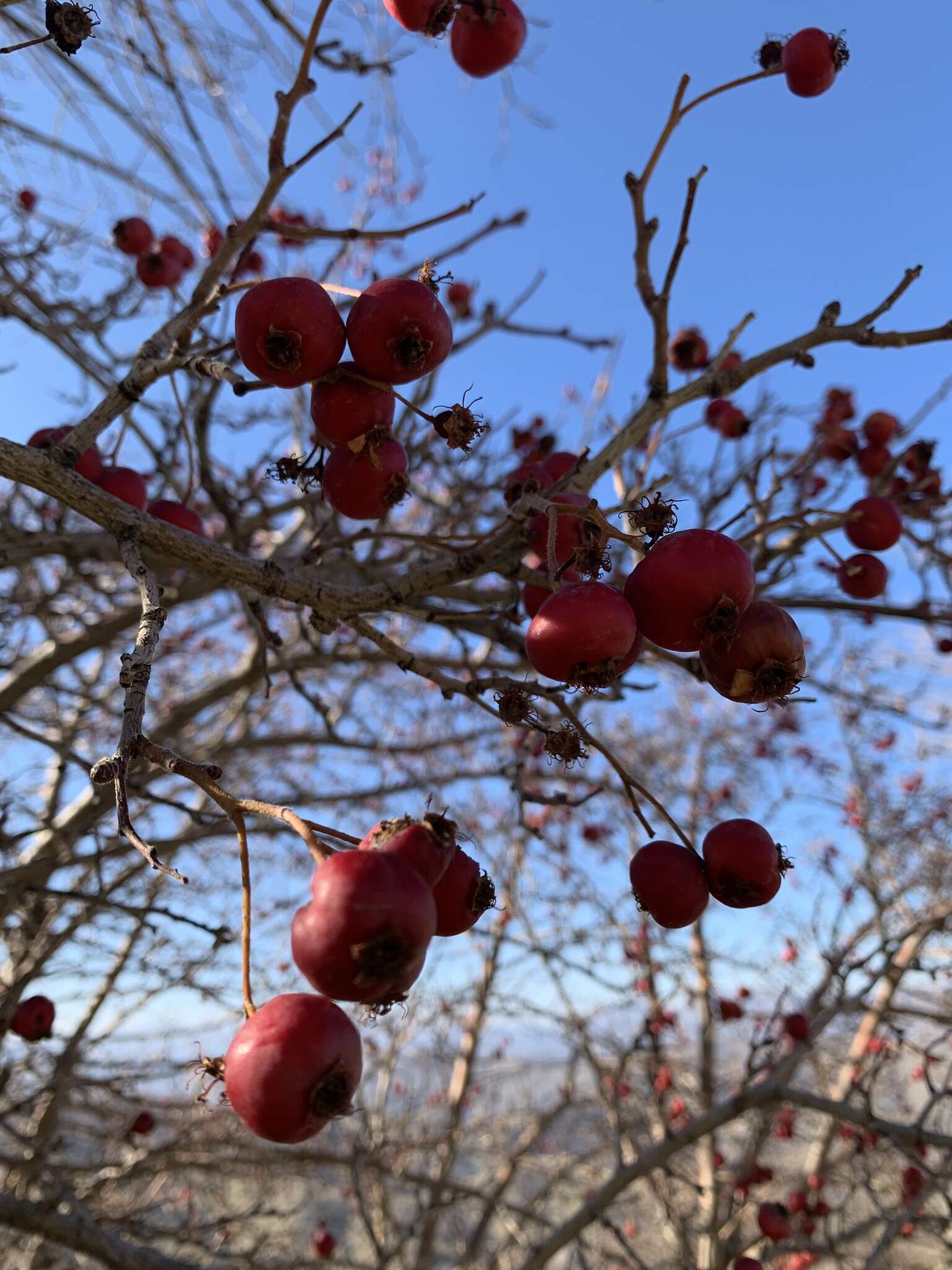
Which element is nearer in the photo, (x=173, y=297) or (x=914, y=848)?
(x=173, y=297)

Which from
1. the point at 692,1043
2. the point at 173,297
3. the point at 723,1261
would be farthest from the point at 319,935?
the point at 692,1043

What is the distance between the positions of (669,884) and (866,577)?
1.49m

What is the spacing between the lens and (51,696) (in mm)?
5500

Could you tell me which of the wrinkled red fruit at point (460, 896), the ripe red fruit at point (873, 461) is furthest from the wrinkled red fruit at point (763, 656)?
the ripe red fruit at point (873, 461)

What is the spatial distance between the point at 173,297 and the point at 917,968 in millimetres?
3684

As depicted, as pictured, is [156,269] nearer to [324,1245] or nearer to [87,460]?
[87,460]

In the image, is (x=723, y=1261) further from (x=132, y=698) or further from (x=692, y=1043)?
(x=692, y=1043)

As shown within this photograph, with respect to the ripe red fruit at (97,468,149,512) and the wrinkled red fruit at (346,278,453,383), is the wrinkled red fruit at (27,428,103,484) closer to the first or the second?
the ripe red fruit at (97,468,149,512)

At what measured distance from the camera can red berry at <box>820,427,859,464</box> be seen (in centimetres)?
334

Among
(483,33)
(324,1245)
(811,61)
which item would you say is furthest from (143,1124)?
(811,61)

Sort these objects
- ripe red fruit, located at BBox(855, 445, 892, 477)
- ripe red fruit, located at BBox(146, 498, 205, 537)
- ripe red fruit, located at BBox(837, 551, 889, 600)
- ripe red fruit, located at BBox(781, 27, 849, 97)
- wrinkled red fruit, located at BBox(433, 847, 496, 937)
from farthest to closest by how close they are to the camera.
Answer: ripe red fruit, located at BBox(855, 445, 892, 477) < ripe red fruit, located at BBox(837, 551, 889, 600) < ripe red fruit, located at BBox(781, 27, 849, 97) < ripe red fruit, located at BBox(146, 498, 205, 537) < wrinkled red fruit, located at BBox(433, 847, 496, 937)

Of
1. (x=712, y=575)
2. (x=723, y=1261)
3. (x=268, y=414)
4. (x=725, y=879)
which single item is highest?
(x=268, y=414)

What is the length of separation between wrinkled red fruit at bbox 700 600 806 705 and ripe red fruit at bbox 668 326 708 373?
2439 mm

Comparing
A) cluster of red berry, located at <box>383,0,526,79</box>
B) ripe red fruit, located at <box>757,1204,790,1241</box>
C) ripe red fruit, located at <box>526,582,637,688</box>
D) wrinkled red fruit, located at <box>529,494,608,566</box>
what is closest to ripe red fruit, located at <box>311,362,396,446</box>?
wrinkled red fruit, located at <box>529,494,608,566</box>
